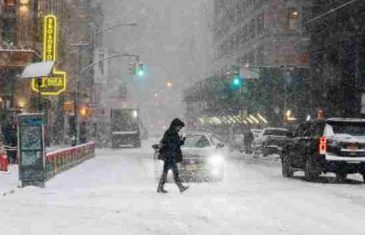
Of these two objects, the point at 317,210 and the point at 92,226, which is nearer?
the point at 92,226

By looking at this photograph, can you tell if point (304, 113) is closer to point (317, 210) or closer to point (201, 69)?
point (317, 210)

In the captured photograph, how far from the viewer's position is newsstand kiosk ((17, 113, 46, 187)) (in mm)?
20047

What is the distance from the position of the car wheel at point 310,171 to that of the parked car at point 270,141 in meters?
19.5

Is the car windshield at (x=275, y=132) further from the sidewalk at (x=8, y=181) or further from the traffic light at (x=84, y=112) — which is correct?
the sidewalk at (x=8, y=181)

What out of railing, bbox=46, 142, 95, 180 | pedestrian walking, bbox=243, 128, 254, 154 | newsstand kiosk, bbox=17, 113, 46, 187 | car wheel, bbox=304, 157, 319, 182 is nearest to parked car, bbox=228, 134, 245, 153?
pedestrian walking, bbox=243, 128, 254, 154

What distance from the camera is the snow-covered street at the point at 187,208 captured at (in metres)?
11.7

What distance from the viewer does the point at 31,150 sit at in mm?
20344

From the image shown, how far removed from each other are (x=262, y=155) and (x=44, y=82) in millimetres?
16971

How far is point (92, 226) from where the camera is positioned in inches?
460

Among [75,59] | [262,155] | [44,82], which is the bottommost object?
[262,155]

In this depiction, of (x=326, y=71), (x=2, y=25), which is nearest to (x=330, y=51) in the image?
(x=326, y=71)

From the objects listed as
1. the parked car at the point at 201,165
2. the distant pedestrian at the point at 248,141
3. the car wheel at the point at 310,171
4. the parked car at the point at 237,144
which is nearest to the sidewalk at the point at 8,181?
the parked car at the point at 201,165

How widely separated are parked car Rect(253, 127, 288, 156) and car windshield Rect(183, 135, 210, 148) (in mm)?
18885

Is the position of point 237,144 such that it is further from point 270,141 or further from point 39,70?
point 39,70
